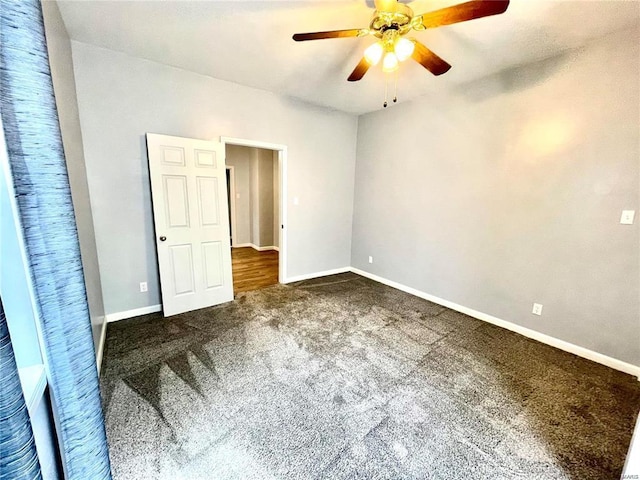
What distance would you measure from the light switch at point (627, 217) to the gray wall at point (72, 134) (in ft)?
12.6

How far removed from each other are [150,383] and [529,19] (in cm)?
375

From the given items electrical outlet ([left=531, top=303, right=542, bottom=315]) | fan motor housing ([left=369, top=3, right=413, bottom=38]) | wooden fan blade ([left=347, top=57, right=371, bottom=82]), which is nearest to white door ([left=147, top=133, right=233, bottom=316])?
wooden fan blade ([left=347, top=57, right=371, bottom=82])

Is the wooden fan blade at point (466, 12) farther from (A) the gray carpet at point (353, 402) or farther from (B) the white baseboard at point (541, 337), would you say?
(B) the white baseboard at point (541, 337)

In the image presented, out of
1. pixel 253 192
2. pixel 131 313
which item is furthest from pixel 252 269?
pixel 253 192

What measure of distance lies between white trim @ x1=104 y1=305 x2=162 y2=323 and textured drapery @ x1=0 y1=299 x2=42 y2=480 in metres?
2.60

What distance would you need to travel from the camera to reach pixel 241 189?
240 inches

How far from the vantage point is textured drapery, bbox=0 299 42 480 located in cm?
50

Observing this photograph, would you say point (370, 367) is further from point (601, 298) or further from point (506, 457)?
point (601, 298)

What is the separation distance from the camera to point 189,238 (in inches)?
115

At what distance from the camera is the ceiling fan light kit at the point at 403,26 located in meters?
1.34

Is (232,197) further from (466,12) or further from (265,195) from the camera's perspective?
(466,12)

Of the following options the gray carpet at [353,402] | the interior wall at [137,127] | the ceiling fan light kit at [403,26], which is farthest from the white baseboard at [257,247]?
the ceiling fan light kit at [403,26]

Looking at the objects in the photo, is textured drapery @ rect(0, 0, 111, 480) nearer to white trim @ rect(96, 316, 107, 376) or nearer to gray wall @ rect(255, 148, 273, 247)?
white trim @ rect(96, 316, 107, 376)

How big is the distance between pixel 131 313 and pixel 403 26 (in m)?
3.56
